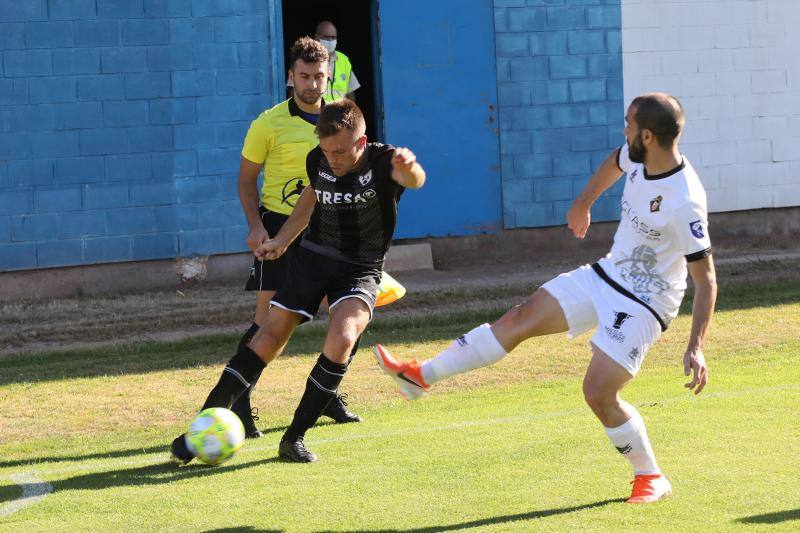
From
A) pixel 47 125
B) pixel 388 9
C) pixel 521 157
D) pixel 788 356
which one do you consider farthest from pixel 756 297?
pixel 47 125

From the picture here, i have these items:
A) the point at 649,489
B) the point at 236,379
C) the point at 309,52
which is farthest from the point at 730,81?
the point at 649,489

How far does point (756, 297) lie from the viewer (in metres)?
12.3

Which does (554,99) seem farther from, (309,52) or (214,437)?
(214,437)

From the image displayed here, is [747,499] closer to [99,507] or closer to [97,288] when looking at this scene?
[99,507]

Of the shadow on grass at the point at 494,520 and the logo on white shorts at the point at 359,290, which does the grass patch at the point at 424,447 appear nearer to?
the shadow on grass at the point at 494,520

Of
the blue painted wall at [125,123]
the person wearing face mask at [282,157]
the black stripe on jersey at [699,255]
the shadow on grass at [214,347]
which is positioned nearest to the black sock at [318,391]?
the person wearing face mask at [282,157]

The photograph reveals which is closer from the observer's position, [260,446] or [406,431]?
[260,446]

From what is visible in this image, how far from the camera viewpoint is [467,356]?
19.1 ft

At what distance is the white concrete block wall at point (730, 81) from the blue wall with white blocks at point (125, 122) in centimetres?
506

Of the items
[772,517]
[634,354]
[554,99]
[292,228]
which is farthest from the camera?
[554,99]

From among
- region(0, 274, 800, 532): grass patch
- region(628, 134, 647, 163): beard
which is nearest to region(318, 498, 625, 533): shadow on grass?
region(0, 274, 800, 532): grass patch

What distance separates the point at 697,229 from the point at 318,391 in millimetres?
2360

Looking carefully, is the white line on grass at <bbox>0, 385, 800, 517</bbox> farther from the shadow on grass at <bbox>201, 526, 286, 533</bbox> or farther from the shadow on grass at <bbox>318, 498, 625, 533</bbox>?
the shadow on grass at <bbox>318, 498, 625, 533</bbox>

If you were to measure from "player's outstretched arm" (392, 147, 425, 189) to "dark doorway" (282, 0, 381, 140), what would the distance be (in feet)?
38.4
